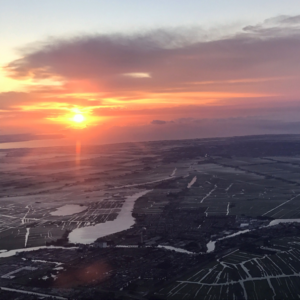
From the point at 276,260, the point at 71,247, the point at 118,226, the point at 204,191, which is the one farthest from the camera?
the point at 204,191

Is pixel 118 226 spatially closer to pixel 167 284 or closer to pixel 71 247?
pixel 71 247

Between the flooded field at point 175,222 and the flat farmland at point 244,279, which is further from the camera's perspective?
the flooded field at point 175,222

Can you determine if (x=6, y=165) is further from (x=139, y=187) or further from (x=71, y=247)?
(x=71, y=247)

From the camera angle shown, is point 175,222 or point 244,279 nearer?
point 244,279

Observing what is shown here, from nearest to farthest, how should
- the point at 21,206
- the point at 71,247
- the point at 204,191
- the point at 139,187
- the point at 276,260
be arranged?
the point at 276,260 → the point at 71,247 → the point at 21,206 → the point at 204,191 → the point at 139,187

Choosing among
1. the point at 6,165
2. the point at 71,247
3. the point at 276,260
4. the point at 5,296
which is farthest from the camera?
the point at 6,165

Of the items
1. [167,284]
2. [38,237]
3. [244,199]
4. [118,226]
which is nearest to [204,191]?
[244,199]

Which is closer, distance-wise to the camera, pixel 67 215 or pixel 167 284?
pixel 167 284

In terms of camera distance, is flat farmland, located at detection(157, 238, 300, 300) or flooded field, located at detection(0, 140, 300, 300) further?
flooded field, located at detection(0, 140, 300, 300)

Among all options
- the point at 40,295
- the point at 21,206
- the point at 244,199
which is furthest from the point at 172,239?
the point at 21,206
